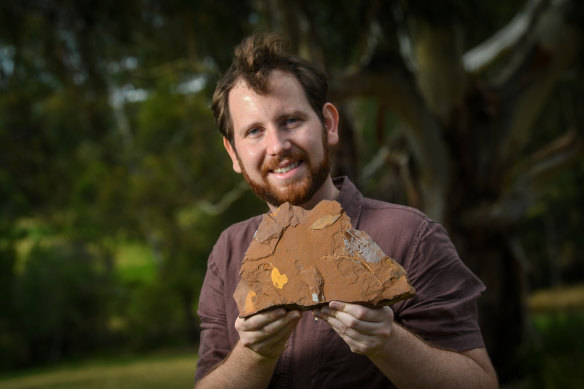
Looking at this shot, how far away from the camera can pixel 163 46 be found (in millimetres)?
11961

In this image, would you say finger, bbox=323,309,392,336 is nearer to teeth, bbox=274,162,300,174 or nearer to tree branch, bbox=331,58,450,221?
teeth, bbox=274,162,300,174

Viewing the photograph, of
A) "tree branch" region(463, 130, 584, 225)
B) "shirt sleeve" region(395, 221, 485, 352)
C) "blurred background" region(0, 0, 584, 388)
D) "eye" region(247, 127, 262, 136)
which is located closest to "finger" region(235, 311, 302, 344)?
"shirt sleeve" region(395, 221, 485, 352)

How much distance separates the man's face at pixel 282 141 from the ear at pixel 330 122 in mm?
83

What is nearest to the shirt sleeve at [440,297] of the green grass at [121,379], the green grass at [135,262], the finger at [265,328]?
the finger at [265,328]

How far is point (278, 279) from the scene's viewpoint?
5.81 ft

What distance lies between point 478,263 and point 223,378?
575 cm

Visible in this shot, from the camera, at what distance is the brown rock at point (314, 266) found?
5.45ft

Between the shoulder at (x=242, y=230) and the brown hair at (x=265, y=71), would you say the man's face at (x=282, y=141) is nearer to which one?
the brown hair at (x=265, y=71)

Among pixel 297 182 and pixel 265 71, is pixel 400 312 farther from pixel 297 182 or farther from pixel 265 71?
pixel 265 71

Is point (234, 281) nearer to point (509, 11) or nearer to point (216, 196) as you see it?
point (509, 11)

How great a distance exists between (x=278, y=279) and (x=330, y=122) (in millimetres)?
626

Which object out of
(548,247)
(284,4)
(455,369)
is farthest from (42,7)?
(548,247)

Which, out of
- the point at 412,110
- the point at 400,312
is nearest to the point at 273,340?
the point at 400,312

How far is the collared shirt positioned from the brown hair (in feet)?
1.17
